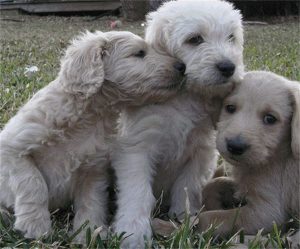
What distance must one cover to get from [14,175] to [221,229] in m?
1.24

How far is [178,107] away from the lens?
3580 millimetres

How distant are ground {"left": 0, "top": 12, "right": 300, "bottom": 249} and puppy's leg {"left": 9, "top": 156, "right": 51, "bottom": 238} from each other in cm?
7

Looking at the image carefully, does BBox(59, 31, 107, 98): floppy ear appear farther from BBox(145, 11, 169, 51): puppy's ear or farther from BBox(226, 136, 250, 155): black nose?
BBox(226, 136, 250, 155): black nose

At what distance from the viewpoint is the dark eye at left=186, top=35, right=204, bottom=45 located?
359cm

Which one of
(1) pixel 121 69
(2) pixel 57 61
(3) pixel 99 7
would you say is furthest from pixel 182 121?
(3) pixel 99 7

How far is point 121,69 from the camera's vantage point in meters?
3.65

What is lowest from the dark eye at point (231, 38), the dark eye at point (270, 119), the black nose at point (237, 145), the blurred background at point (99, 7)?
the blurred background at point (99, 7)

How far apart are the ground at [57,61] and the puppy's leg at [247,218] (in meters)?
0.12

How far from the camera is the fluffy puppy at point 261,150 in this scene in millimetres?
3295

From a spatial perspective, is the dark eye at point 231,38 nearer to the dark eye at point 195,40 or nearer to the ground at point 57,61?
the dark eye at point 195,40

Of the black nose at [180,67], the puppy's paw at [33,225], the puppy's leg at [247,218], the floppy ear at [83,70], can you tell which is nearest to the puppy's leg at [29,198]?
the puppy's paw at [33,225]

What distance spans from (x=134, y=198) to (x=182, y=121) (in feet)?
1.89

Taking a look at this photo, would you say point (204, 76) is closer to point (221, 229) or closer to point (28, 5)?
point (221, 229)

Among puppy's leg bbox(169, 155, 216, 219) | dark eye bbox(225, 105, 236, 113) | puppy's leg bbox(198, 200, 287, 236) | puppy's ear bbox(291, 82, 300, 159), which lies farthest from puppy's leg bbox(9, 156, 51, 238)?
puppy's ear bbox(291, 82, 300, 159)
